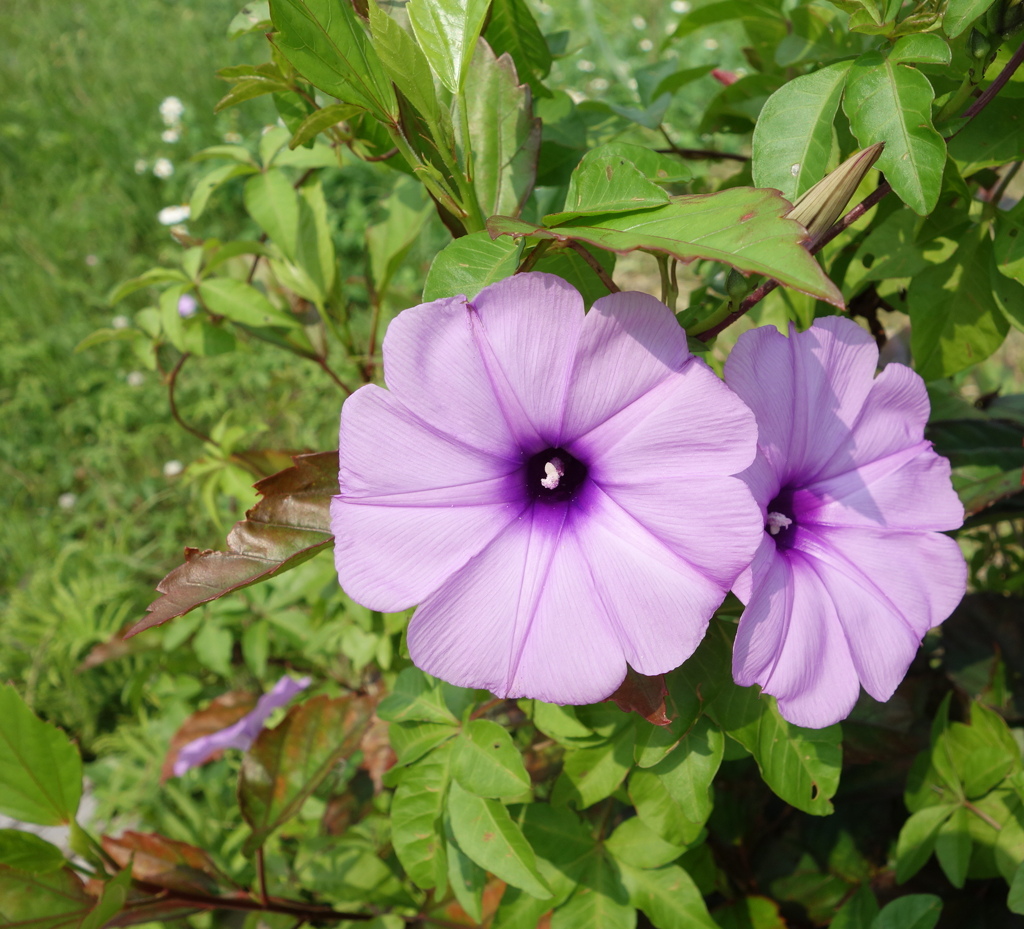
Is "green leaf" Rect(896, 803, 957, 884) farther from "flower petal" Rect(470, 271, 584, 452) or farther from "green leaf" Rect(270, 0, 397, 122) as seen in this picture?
"green leaf" Rect(270, 0, 397, 122)

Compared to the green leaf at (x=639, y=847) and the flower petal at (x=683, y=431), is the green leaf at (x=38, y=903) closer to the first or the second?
the green leaf at (x=639, y=847)

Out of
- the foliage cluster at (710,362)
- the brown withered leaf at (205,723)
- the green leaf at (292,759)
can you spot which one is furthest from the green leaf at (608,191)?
the brown withered leaf at (205,723)

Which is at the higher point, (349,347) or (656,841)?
(349,347)

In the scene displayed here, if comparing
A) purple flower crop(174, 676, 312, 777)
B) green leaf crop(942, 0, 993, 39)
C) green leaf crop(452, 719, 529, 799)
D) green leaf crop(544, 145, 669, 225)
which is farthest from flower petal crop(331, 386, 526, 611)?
purple flower crop(174, 676, 312, 777)

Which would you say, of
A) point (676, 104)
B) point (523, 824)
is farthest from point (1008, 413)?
point (676, 104)

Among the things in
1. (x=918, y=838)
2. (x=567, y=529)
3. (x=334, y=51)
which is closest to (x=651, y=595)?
(x=567, y=529)

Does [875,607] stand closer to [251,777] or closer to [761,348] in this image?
[761,348]

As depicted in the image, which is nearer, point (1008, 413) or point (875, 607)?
point (875, 607)
